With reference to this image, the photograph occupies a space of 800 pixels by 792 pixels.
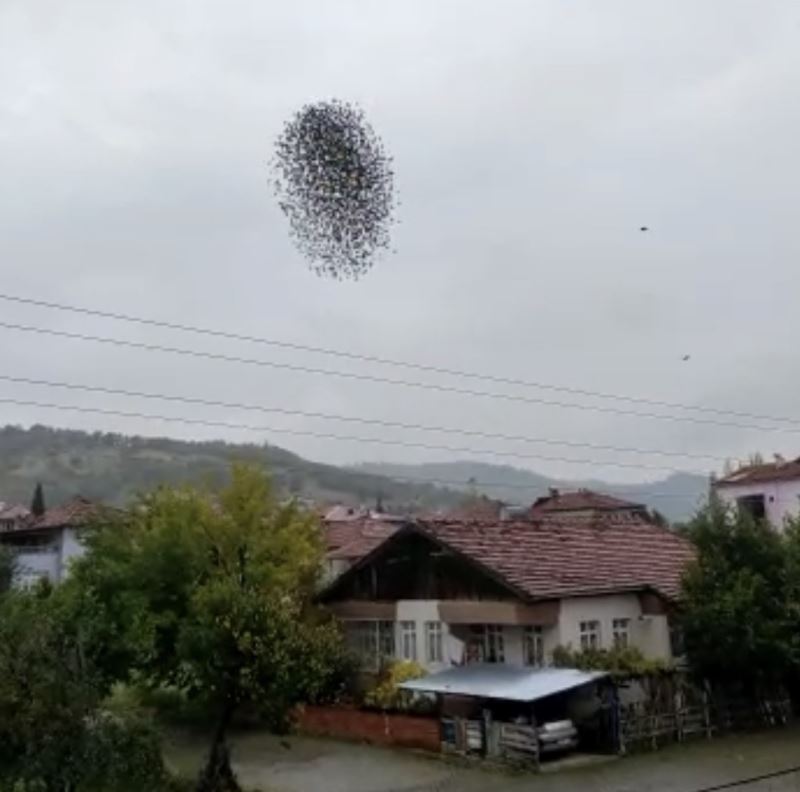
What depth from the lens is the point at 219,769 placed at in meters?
19.6

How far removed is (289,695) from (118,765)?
427 centimetres

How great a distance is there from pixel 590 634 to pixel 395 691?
4979 mm

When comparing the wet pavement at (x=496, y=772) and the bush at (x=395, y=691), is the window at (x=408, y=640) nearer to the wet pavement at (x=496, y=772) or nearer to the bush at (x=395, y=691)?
the bush at (x=395, y=691)

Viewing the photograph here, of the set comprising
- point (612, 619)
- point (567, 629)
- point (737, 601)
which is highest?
point (737, 601)

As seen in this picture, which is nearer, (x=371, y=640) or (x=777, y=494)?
(x=371, y=640)

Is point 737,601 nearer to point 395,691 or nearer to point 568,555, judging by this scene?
point 568,555

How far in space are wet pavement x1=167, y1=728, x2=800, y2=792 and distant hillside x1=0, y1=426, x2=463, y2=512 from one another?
428ft

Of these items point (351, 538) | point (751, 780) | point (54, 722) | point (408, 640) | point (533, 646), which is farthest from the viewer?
point (351, 538)

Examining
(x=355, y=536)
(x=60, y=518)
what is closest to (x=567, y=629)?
(x=355, y=536)

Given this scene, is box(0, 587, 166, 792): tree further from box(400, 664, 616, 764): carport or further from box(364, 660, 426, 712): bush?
box(364, 660, 426, 712): bush

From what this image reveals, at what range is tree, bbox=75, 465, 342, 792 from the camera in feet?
62.4

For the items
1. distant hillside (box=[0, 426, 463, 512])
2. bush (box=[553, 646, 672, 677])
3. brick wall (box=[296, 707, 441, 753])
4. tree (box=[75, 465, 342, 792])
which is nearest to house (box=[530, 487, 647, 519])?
bush (box=[553, 646, 672, 677])

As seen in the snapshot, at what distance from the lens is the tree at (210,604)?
19031 millimetres

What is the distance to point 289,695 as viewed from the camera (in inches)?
755
